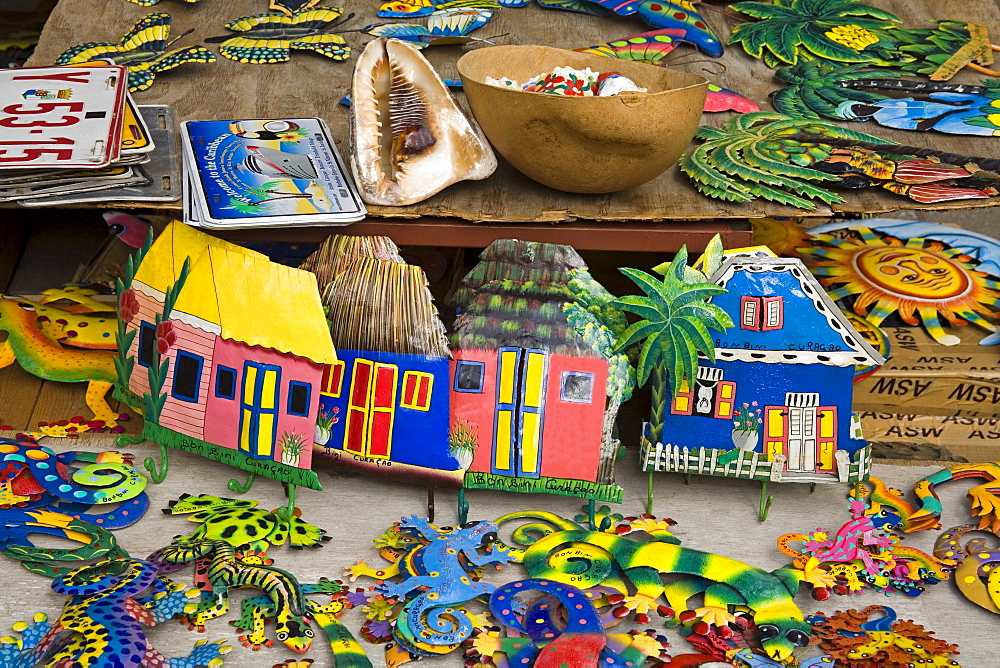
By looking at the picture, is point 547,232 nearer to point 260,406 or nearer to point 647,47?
point 260,406

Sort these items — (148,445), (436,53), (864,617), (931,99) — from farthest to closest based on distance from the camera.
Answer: (436,53)
(931,99)
(148,445)
(864,617)

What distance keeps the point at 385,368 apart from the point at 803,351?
0.82 m

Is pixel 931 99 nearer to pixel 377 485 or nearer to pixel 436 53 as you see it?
pixel 436 53

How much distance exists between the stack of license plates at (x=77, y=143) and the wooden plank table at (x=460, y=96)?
6.9 inches

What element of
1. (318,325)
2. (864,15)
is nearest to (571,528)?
(318,325)

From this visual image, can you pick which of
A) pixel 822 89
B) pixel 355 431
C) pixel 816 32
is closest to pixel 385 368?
pixel 355 431

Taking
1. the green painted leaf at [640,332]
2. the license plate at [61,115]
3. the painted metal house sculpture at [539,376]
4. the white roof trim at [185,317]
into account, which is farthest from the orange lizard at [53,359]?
the green painted leaf at [640,332]

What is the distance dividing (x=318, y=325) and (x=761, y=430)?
2.94 ft

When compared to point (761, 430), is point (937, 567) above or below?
below

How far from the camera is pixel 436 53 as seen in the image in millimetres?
2961

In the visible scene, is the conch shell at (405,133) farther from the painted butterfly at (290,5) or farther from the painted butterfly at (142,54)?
the painted butterfly at (290,5)

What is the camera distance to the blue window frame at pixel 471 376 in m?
2.31

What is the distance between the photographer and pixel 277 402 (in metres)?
2.32

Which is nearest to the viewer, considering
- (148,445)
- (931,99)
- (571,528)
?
(571,528)
